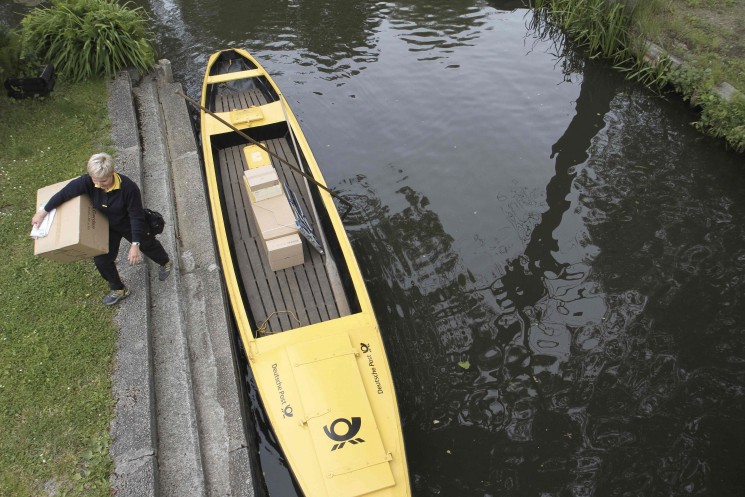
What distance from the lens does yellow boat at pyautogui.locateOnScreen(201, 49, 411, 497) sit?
484 centimetres

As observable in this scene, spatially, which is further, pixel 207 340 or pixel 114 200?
pixel 207 340

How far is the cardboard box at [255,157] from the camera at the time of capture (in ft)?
25.8

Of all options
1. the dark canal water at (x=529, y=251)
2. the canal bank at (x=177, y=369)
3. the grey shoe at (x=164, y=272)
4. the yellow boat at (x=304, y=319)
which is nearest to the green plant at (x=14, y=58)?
the dark canal water at (x=529, y=251)

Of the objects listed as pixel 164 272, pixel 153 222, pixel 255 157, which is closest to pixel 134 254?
pixel 153 222

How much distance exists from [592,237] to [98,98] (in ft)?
29.1

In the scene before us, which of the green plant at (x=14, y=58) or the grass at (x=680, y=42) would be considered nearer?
the green plant at (x=14, y=58)

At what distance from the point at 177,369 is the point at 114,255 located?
147cm

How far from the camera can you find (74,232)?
5.10 meters

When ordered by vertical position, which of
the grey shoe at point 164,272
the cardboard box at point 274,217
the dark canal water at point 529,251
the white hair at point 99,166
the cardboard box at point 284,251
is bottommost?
the dark canal water at point 529,251

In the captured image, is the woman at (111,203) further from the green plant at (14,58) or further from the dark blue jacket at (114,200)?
the green plant at (14,58)

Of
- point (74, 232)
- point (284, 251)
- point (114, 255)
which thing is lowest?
point (284, 251)

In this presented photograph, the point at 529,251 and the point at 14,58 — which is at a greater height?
the point at 14,58

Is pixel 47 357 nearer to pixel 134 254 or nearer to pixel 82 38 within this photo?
pixel 134 254

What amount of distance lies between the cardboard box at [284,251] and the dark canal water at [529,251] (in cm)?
145
